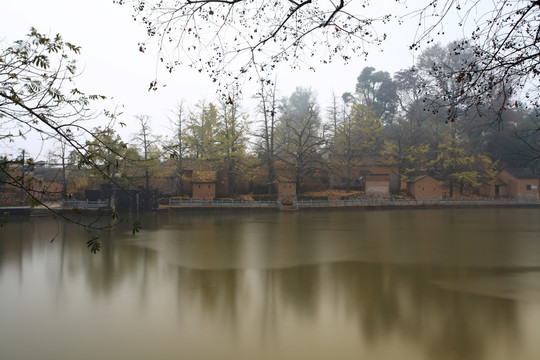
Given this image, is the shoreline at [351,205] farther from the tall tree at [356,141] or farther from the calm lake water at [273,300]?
the calm lake water at [273,300]

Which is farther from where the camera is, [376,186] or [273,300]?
[376,186]

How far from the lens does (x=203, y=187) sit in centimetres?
3853

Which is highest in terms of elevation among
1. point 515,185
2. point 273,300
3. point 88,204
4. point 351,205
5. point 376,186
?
point 515,185

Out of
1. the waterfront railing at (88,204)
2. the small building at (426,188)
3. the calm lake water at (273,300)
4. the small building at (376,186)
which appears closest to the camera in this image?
the calm lake water at (273,300)

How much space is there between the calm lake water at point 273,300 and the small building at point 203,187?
21.8 m

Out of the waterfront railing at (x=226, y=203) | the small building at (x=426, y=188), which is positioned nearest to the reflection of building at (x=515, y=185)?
the small building at (x=426, y=188)

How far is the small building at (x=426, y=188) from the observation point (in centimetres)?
4172

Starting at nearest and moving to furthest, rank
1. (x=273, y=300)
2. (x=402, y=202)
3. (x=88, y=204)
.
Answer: (x=273, y=300), (x=88, y=204), (x=402, y=202)

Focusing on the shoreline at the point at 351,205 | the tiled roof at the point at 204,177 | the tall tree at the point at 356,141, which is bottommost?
the shoreline at the point at 351,205

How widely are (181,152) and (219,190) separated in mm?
5769

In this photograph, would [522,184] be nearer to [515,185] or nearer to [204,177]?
[515,185]

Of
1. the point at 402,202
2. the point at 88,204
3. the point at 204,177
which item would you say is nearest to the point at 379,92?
the point at 402,202

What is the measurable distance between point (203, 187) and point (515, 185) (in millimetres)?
34546

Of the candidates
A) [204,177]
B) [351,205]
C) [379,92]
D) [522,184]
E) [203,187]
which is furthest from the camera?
[379,92]
